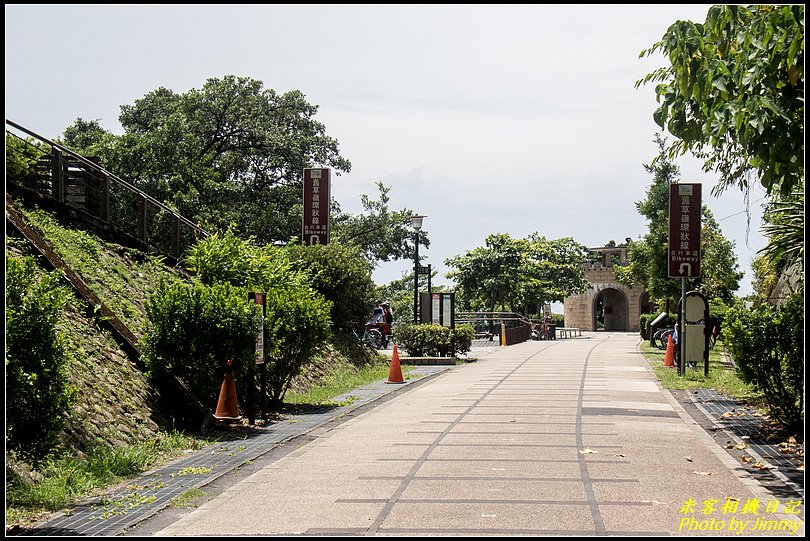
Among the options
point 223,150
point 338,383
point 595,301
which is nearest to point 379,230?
point 223,150

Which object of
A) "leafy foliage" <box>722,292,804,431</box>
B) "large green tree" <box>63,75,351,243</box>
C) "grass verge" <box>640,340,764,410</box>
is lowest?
"grass verge" <box>640,340,764,410</box>

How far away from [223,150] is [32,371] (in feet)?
106

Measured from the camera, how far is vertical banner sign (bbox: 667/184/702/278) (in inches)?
915

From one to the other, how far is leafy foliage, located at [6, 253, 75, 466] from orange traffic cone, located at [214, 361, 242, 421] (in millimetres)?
4902

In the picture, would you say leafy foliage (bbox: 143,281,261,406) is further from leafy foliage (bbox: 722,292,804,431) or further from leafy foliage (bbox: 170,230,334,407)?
leafy foliage (bbox: 722,292,804,431)

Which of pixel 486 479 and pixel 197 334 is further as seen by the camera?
pixel 197 334

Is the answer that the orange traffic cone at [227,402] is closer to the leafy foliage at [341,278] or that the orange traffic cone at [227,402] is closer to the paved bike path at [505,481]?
the paved bike path at [505,481]

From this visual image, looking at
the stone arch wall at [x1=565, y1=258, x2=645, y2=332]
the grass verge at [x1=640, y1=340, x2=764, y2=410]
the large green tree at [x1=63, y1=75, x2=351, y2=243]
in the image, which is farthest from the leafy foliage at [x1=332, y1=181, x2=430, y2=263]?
the stone arch wall at [x1=565, y1=258, x2=645, y2=332]

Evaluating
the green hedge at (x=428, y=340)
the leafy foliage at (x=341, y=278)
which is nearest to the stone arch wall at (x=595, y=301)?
the green hedge at (x=428, y=340)

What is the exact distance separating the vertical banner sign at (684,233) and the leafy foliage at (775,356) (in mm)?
11083

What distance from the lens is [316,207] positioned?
86.7 feet

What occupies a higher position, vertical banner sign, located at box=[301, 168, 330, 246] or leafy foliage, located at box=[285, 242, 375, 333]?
vertical banner sign, located at box=[301, 168, 330, 246]

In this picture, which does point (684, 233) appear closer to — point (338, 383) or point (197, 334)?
point (338, 383)

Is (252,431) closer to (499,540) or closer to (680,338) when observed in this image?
(499,540)
